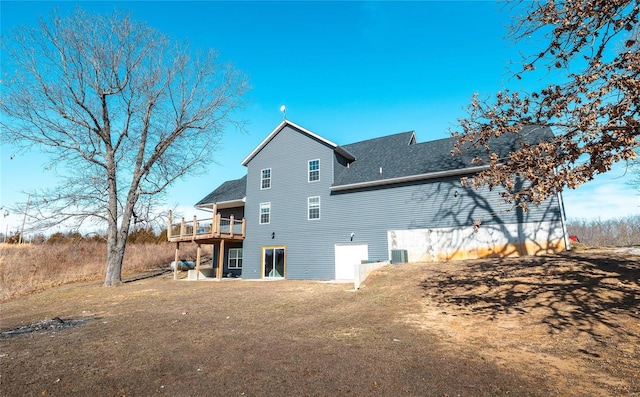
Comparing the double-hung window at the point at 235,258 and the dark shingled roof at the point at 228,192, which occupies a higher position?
the dark shingled roof at the point at 228,192

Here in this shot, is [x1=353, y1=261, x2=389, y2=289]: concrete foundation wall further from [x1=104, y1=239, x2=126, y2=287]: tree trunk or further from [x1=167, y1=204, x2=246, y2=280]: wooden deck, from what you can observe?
[x1=104, y1=239, x2=126, y2=287]: tree trunk

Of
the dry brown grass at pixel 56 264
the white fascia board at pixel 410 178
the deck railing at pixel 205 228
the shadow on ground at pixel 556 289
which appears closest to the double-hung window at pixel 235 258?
the deck railing at pixel 205 228

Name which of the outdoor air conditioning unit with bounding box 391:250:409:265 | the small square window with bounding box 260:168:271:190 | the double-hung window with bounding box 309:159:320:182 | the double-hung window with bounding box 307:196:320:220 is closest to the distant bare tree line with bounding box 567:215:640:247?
the outdoor air conditioning unit with bounding box 391:250:409:265

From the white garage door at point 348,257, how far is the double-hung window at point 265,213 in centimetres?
559

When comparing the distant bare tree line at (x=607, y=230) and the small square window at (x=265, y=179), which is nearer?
the small square window at (x=265, y=179)

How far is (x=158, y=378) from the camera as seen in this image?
473 cm

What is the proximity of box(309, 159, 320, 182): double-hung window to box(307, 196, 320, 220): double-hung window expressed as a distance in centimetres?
126

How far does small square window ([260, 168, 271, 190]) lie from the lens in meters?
22.6

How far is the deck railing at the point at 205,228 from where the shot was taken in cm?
2123

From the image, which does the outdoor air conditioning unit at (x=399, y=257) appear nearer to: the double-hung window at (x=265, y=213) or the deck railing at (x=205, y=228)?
the double-hung window at (x=265, y=213)

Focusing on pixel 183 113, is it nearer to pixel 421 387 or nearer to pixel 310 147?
pixel 310 147

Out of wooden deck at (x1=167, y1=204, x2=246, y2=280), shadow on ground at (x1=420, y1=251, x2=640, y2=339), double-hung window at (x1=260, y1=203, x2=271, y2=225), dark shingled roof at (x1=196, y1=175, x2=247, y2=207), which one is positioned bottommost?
shadow on ground at (x1=420, y1=251, x2=640, y2=339)

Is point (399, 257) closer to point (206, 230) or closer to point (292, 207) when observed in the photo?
point (292, 207)

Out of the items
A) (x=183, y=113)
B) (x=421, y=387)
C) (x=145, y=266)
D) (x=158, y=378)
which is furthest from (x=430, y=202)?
(x=145, y=266)
